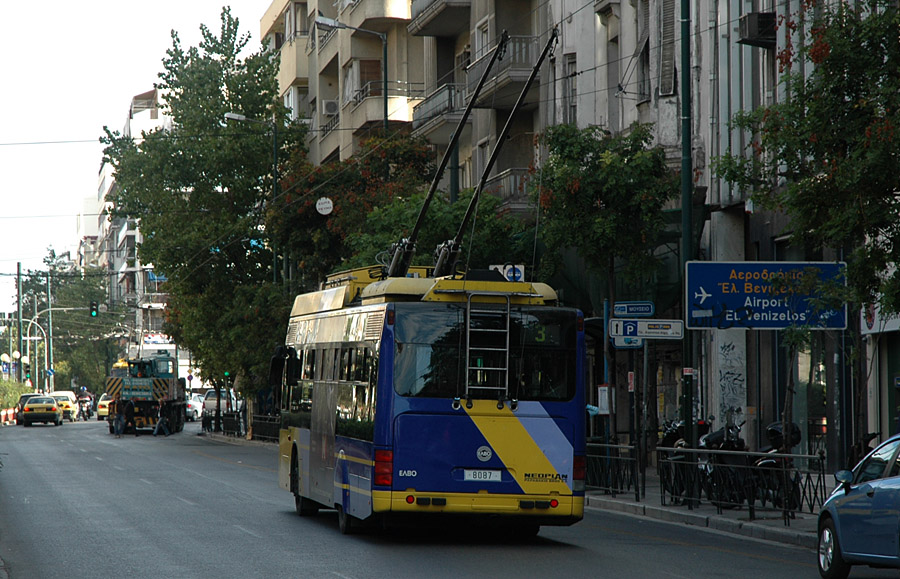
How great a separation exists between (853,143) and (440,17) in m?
29.0

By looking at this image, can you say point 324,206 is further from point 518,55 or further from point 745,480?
point 745,480

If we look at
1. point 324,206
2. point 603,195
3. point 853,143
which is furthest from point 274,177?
point 853,143

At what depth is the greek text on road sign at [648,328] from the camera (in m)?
22.6

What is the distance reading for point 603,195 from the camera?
2655cm

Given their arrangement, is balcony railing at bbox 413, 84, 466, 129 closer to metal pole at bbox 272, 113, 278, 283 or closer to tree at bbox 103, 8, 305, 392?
metal pole at bbox 272, 113, 278, 283

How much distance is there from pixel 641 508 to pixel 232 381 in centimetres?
4072

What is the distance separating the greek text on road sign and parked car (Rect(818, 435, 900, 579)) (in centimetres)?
914

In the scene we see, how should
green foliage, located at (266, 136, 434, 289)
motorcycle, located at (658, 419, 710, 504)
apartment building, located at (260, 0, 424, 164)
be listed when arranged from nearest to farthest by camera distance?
motorcycle, located at (658, 419, 710, 504) < green foliage, located at (266, 136, 434, 289) < apartment building, located at (260, 0, 424, 164)

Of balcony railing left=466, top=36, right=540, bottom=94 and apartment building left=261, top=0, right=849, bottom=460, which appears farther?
balcony railing left=466, top=36, right=540, bottom=94

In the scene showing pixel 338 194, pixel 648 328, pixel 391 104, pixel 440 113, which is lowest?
pixel 648 328

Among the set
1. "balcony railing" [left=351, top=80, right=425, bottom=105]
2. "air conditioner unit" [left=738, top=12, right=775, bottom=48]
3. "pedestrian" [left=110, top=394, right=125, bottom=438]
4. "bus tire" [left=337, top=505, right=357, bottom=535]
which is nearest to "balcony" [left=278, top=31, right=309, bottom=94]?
"balcony railing" [left=351, top=80, right=425, bottom=105]

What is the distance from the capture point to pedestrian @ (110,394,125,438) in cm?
5894

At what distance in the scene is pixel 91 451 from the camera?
4319cm

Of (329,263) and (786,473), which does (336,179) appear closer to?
(329,263)
